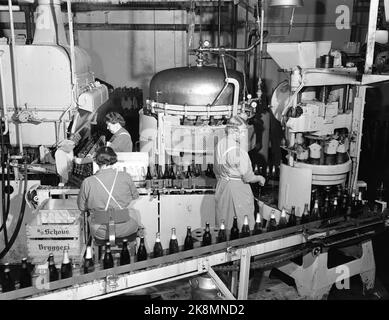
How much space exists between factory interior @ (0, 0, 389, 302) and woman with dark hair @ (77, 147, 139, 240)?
13 mm

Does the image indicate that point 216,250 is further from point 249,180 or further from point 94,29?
point 94,29

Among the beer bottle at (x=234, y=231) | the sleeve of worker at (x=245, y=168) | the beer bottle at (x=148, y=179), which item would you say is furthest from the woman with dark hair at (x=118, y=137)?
the beer bottle at (x=234, y=231)

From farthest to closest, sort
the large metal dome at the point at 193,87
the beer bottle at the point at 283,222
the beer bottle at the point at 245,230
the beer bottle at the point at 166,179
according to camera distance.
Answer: the large metal dome at the point at 193,87 < the beer bottle at the point at 166,179 < the beer bottle at the point at 283,222 < the beer bottle at the point at 245,230

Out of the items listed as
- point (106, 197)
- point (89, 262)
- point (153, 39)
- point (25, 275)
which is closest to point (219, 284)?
point (89, 262)

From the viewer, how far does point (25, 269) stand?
11.9 feet

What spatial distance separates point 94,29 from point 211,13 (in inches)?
91.3

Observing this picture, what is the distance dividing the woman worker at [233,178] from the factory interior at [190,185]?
16 mm

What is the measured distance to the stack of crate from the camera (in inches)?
153

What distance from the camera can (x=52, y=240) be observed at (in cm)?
389

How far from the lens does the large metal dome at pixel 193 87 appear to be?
641 cm

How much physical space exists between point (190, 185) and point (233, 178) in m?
0.99

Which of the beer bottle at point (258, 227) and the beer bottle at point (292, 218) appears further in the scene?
the beer bottle at point (292, 218)

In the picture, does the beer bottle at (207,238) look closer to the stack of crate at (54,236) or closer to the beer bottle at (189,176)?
the stack of crate at (54,236)
